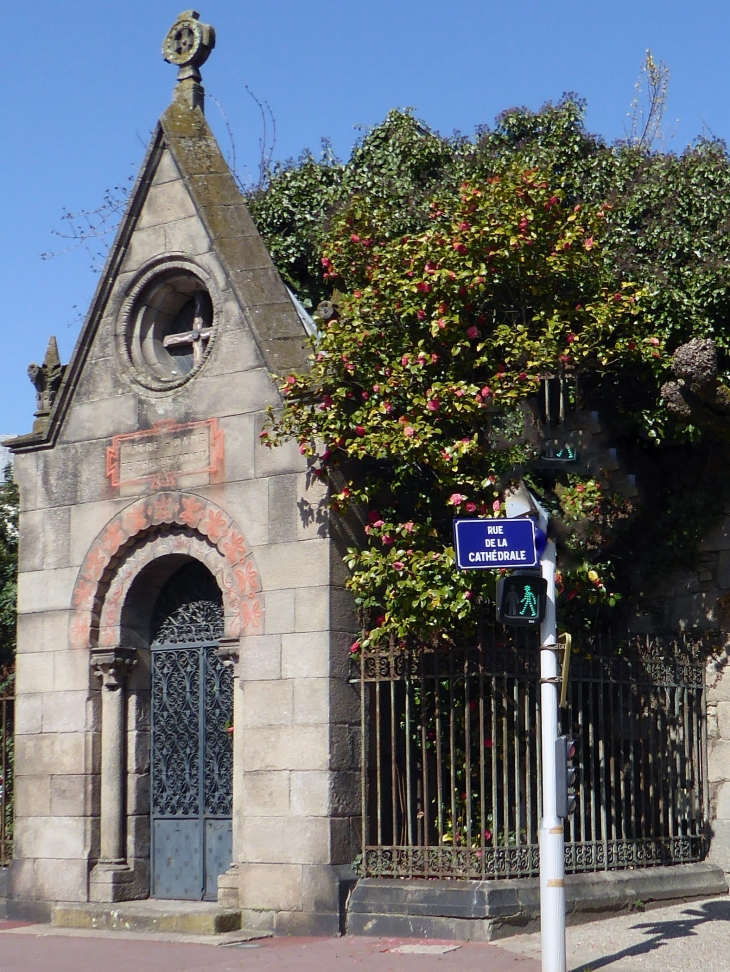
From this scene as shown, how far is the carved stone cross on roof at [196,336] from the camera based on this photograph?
13337mm

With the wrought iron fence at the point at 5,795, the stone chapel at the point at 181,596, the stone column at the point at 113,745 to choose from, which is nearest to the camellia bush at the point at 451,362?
the stone chapel at the point at 181,596

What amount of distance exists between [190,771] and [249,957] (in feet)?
8.76

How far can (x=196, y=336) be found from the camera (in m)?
13.4

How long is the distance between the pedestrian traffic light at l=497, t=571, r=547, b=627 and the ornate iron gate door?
4.21 m

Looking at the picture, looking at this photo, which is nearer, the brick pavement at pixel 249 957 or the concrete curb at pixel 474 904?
the brick pavement at pixel 249 957

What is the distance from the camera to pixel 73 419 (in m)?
14.0

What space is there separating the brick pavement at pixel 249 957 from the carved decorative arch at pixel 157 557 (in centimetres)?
281

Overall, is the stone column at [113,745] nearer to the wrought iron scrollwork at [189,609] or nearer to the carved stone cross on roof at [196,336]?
the wrought iron scrollwork at [189,609]

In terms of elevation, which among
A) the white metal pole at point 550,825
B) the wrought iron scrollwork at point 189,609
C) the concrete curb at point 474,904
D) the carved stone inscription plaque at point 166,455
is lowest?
the concrete curb at point 474,904

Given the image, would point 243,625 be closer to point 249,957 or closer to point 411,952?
point 249,957

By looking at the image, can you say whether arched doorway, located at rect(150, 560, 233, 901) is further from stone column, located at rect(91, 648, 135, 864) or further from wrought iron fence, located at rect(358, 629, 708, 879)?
wrought iron fence, located at rect(358, 629, 708, 879)

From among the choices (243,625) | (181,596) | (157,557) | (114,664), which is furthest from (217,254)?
(114,664)

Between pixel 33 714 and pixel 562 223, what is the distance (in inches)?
280

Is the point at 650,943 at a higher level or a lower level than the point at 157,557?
lower
